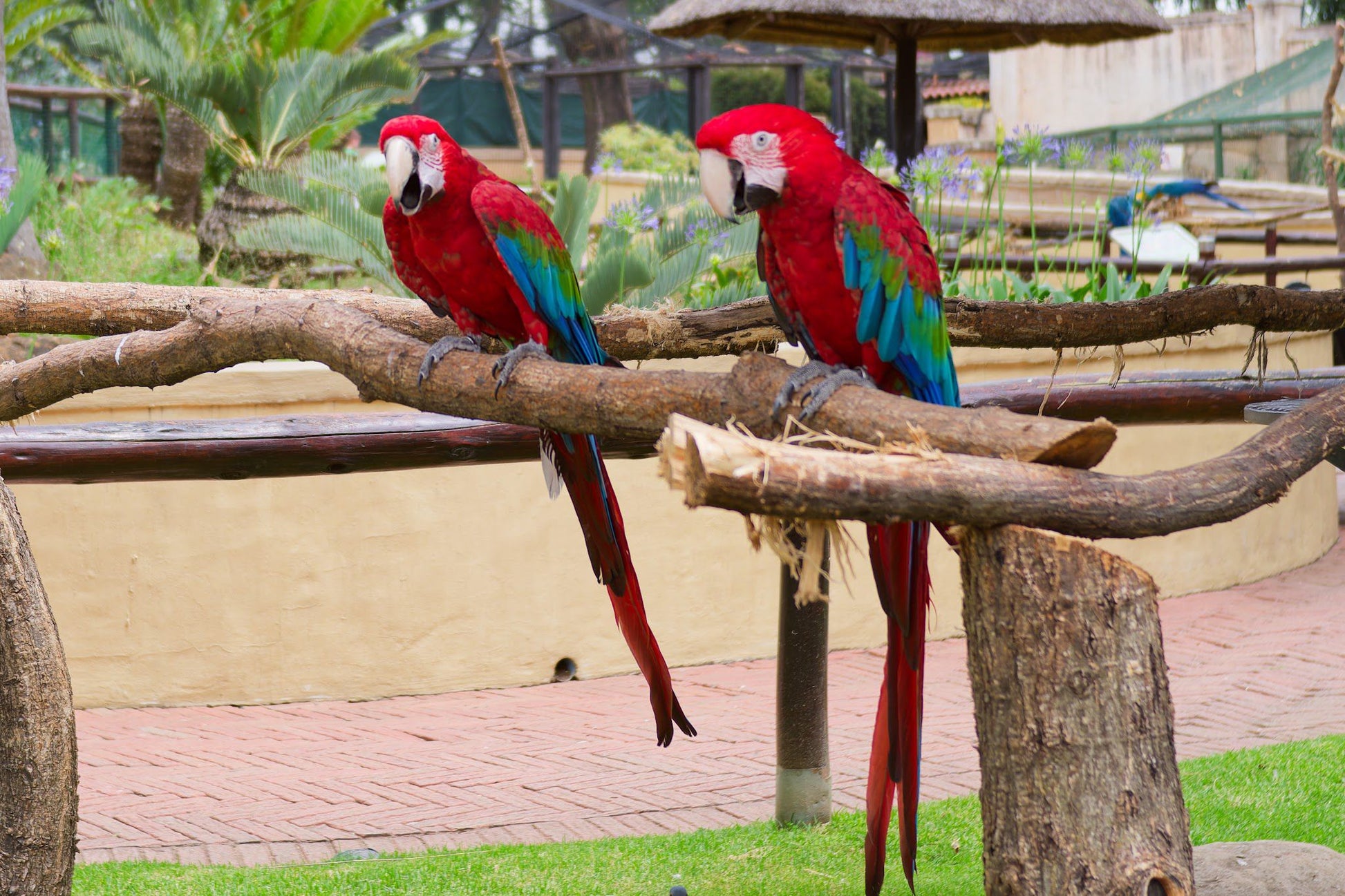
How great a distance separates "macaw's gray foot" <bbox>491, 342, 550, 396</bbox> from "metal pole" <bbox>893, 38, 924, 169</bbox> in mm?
→ 5261

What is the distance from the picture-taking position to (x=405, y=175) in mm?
2121

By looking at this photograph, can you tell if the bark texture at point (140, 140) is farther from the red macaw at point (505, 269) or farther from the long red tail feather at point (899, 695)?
the long red tail feather at point (899, 695)

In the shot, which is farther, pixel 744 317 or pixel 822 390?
pixel 744 317

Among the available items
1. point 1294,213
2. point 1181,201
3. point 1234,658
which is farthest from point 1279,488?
point 1181,201

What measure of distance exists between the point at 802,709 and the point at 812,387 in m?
1.83

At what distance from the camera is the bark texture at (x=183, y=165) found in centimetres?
851

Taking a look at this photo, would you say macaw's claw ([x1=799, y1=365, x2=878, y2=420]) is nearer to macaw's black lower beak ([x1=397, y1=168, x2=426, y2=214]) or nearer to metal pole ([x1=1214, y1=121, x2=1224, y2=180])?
macaw's black lower beak ([x1=397, y1=168, x2=426, y2=214])

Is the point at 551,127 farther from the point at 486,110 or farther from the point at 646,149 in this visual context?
the point at 486,110

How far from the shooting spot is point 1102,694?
49.3 inches

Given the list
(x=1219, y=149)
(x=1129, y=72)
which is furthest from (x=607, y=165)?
(x=1129, y=72)

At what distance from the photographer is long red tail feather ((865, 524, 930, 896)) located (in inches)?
63.7

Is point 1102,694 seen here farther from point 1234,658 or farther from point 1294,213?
point 1294,213

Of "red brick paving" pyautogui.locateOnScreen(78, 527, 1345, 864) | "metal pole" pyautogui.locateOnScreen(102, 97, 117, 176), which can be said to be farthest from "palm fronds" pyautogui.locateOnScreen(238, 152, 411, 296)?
"metal pole" pyautogui.locateOnScreen(102, 97, 117, 176)

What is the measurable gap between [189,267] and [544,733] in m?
4.09
